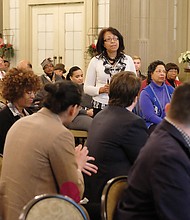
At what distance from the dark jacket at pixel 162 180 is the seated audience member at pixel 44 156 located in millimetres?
590

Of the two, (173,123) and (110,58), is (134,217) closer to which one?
(173,123)

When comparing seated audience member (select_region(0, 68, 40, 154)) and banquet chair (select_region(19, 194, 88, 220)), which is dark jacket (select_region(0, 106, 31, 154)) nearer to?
seated audience member (select_region(0, 68, 40, 154))

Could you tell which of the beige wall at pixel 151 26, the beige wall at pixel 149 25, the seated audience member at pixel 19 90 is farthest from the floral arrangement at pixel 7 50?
the seated audience member at pixel 19 90

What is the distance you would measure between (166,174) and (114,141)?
1.24 m

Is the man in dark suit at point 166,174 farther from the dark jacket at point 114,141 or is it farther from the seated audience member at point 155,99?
the seated audience member at point 155,99

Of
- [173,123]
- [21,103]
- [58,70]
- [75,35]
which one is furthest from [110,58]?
[75,35]

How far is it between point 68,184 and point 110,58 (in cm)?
261

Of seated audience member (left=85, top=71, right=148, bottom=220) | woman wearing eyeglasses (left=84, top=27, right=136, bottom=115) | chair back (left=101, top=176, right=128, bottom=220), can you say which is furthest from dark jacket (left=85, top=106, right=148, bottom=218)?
woman wearing eyeglasses (left=84, top=27, right=136, bottom=115)

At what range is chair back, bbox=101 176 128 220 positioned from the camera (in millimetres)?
2725

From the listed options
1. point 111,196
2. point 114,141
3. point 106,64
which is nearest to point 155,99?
point 106,64

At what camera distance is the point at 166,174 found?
227cm

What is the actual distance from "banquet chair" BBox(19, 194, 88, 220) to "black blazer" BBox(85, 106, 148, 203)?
0.93m

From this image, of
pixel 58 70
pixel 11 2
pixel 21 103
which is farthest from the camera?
pixel 11 2

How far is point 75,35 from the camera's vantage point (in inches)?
455
